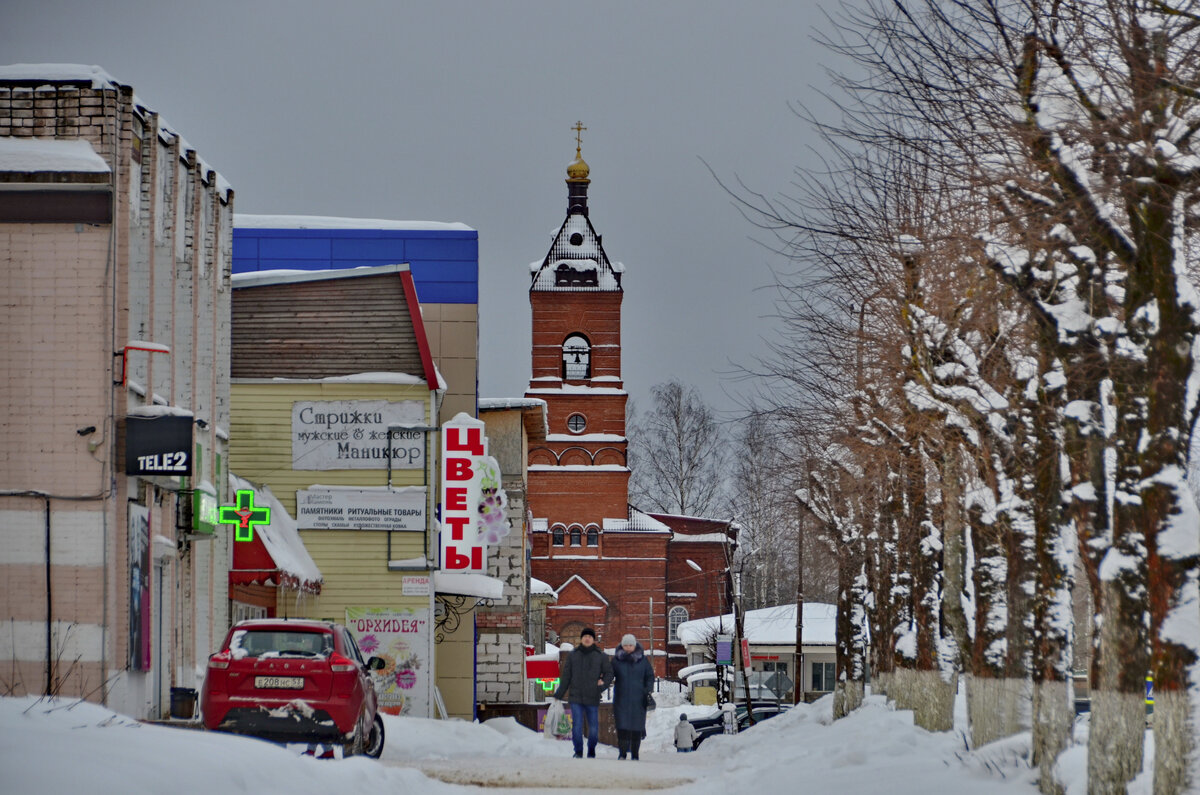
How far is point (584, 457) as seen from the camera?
79.9 m

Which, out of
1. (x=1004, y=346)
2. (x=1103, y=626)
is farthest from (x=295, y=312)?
(x=1103, y=626)

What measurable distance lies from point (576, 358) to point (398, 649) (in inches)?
1879

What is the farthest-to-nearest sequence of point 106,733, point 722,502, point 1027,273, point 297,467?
1. point 722,502
2. point 297,467
3. point 1027,273
4. point 106,733

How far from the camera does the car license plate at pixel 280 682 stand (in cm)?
1595

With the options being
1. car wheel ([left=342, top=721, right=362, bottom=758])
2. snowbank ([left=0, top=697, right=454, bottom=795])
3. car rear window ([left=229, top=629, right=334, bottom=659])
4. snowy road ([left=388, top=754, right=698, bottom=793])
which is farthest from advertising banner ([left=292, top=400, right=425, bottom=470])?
snowbank ([left=0, top=697, right=454, bottom=795])

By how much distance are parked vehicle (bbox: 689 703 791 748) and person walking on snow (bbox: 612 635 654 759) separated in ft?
72.8

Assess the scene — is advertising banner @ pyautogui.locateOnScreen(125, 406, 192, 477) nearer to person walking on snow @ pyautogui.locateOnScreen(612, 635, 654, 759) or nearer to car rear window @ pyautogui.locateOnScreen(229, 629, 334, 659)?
car rear window @ pyautogui.locateOnScreen(229, 629, 334, 659)

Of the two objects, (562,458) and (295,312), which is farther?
(562,458)

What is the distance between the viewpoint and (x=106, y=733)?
33.7 feet

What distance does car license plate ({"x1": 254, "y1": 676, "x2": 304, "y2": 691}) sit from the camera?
628 inches

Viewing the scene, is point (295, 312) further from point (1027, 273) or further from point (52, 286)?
point (1027, 273)

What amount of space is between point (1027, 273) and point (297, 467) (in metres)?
→ 19.8

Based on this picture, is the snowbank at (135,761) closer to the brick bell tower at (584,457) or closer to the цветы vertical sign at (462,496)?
the цветы vertical sign at (462,496)

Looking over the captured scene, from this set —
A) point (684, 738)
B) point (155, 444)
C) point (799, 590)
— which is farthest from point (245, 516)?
point (799, 590)
